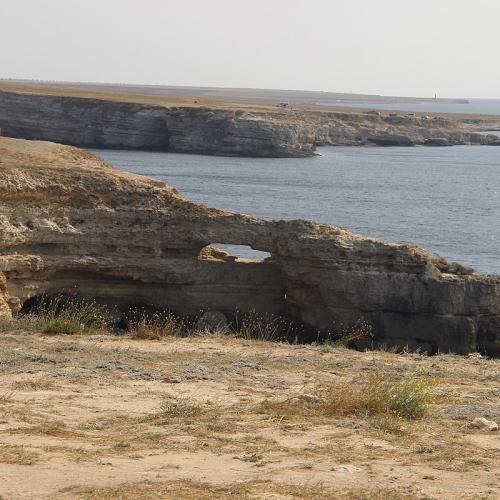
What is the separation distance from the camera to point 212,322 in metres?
18.6

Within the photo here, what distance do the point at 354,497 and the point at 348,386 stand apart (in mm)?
3792

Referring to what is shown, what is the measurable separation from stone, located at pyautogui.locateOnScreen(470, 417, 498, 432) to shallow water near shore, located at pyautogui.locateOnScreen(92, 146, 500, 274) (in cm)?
2322

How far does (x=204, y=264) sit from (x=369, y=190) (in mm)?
42701

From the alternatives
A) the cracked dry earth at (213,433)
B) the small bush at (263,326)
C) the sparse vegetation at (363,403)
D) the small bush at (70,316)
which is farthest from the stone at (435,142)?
the sparse vegetation at (363,403)

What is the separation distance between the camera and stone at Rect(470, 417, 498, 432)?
417 inches

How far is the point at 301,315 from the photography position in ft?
63.2

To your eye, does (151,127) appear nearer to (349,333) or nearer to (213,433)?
(349,333)

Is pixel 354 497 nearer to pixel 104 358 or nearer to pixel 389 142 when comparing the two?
pixel 104 358

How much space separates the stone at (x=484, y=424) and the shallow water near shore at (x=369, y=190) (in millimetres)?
23218

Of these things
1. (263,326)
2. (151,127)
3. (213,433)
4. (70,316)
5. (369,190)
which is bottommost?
(369,190)

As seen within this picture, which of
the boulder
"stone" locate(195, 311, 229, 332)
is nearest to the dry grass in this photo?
"stone" locate(195, 311, 229, 332)

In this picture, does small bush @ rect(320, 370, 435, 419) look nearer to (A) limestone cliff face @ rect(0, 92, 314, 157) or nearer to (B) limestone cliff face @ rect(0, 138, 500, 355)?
(B) limestone cliff face @ rect(0, 138, 500, 355)

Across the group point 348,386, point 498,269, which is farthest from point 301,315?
point 498,269

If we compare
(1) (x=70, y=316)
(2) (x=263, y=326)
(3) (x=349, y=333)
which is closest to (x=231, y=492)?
(1) (x=70, y=316)
